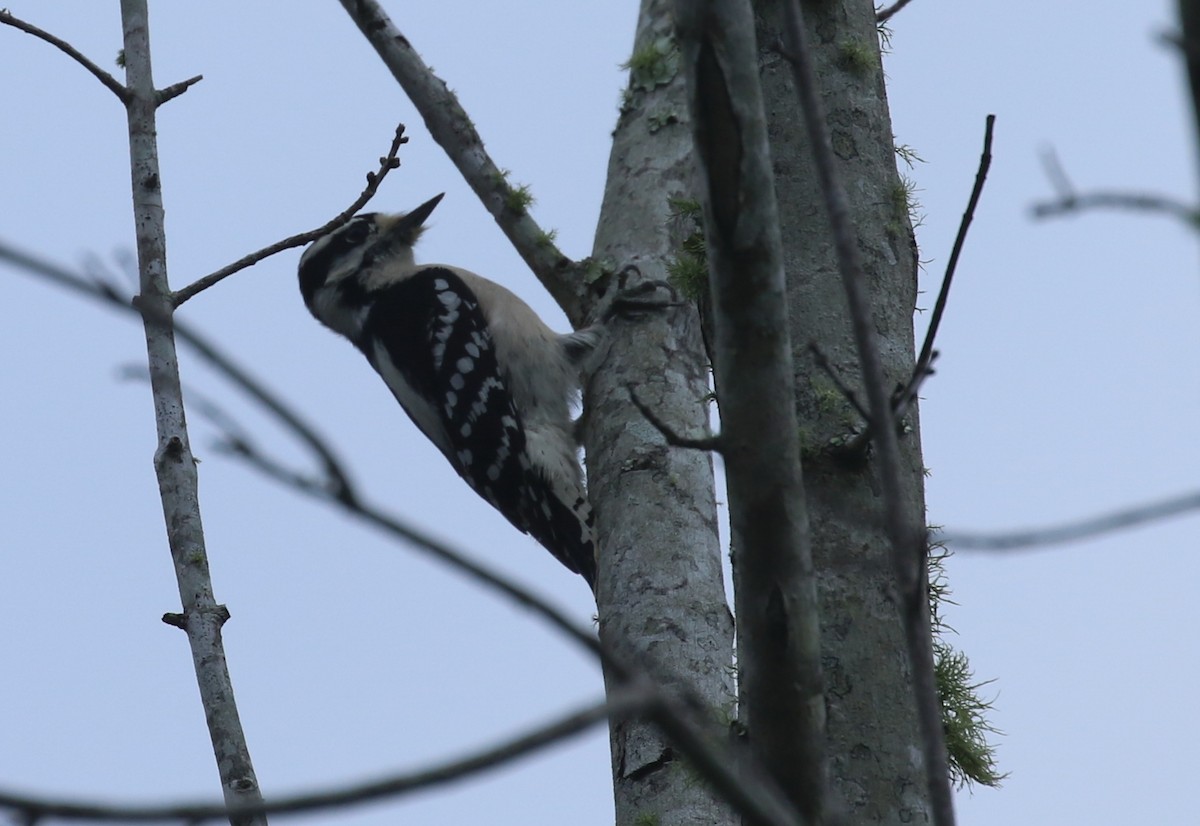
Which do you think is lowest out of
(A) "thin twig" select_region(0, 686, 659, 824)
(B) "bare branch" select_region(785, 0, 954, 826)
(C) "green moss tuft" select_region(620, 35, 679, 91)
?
(A) "thin twig" select_region(0, 686, 659, 824)

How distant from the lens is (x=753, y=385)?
1.76 metres

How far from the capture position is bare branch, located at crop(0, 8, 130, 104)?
165 inches

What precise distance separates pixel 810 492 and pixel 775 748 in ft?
2.67

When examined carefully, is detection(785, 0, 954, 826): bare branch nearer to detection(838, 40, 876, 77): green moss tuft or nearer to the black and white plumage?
detection(838, 40, 876, 77): green moss tuft

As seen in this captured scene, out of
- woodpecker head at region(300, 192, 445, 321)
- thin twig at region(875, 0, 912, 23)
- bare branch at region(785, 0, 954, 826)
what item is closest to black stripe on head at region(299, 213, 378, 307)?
woodpecker head at region(300, 192, 445, 321)

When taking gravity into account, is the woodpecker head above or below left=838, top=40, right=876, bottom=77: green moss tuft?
above

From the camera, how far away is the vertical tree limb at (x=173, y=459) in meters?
3.35

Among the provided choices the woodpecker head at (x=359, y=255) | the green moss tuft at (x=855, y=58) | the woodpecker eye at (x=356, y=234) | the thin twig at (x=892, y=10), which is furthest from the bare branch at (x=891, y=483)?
the woodpecker eye at (x=356, y=234)

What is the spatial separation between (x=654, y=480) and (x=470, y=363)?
210 cm

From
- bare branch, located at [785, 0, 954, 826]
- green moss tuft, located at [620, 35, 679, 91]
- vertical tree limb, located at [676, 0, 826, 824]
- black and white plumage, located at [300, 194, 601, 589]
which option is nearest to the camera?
bare branch, located at [785, 0, 954, 826]

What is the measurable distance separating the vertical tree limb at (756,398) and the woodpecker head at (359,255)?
5097 millimetres

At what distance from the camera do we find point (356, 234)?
684 centimetres

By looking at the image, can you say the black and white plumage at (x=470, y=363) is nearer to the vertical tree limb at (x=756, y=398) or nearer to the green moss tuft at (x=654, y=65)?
the green moss tuft at (x=654, y=65)

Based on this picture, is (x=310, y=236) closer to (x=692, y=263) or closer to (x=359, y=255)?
(x=692, y=263)
